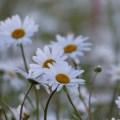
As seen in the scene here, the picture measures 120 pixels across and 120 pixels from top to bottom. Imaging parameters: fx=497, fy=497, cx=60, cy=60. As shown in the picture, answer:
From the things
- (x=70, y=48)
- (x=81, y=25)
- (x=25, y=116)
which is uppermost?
(x=81, y=25)

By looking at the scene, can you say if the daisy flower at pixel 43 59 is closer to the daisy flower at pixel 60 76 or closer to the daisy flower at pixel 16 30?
the daisy flower at pixel 60 76

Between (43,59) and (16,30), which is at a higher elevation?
(16,30)

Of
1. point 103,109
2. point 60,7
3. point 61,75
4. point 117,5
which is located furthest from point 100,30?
point 61,75

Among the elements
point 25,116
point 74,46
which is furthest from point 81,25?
point 25,116

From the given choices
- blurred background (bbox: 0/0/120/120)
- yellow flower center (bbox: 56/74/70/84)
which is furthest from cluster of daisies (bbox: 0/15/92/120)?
blurred background (bbox: 0/0/120/120)

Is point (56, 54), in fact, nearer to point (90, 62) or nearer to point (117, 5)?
point (90, 62)

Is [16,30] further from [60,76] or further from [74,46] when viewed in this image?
[60,76]

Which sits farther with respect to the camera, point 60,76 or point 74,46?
point 74,46

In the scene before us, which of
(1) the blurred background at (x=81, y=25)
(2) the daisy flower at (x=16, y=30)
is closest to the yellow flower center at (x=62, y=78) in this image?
(2) the daisy flower at (x=16, y=30)
